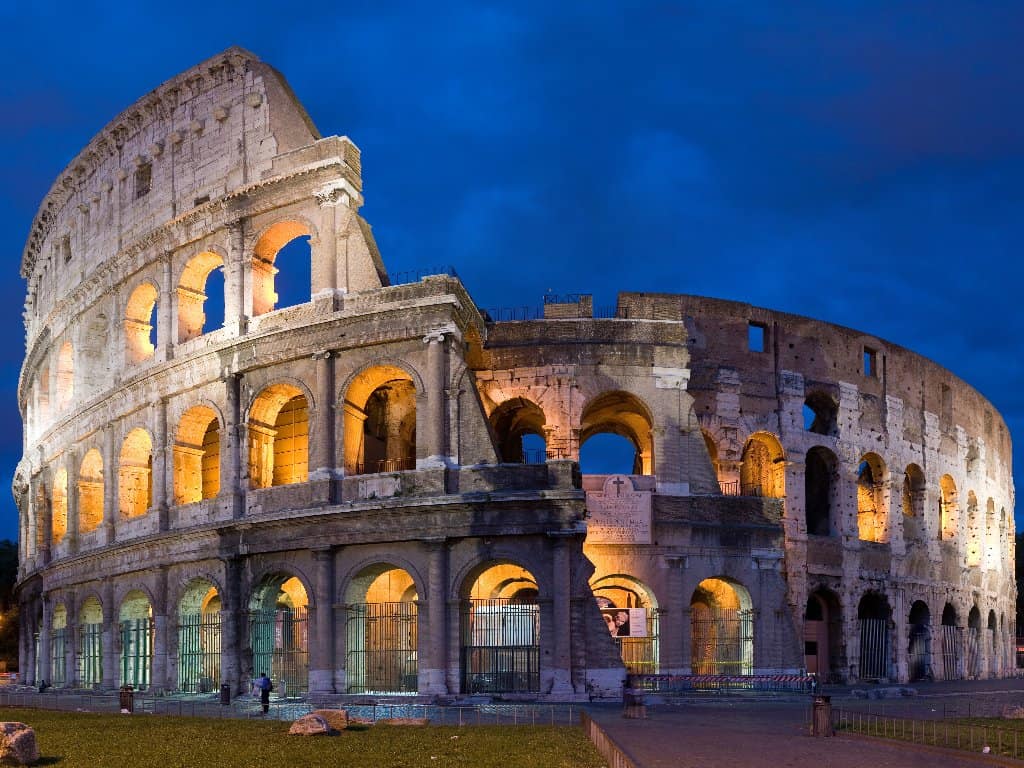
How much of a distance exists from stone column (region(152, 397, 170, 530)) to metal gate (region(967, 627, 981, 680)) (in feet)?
80.8

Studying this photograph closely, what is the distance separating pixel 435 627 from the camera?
71.1 feet

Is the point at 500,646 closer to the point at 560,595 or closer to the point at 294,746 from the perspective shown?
the point at 560,595

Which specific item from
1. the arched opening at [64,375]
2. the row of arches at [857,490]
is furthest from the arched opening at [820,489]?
the arched opening at [64,375]

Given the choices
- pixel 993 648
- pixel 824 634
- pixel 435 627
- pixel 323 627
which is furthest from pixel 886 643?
pixel 323 627

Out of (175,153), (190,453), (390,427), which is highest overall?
(175,153)

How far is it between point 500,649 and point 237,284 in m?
9.95

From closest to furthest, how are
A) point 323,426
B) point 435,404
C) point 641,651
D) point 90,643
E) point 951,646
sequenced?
point 435,404
point 323,426
point 641,651
point 90,643
point 951,646

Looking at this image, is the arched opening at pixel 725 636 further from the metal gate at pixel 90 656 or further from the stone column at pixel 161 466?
the metal gate at pixel 90 656

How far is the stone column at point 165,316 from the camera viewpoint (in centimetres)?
2670

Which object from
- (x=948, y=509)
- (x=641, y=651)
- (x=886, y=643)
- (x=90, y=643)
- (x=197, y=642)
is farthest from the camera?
(x=948, y=509)

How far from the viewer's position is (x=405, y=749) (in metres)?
13.4

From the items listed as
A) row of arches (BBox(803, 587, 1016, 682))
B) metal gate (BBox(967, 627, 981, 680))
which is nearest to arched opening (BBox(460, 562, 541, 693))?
row of arches (BBox(803, 587, 1016, 682))

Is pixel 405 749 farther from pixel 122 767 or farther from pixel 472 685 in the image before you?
pixel 472 685

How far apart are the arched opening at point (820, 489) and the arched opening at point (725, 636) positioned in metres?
4.46
